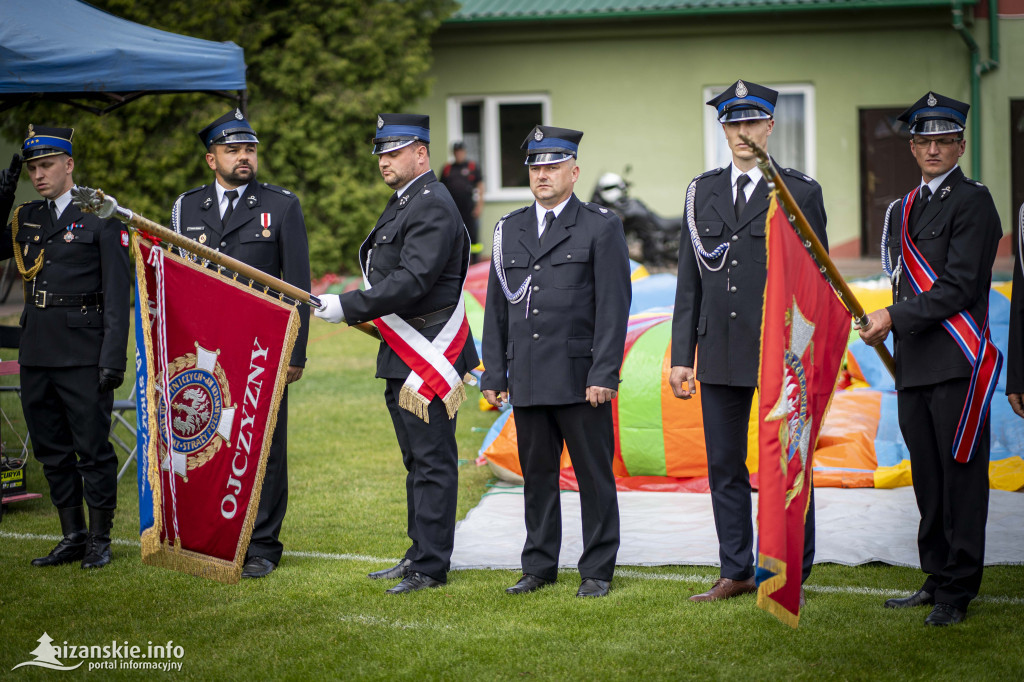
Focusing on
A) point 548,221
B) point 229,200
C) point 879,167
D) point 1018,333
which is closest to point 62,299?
point 229,200

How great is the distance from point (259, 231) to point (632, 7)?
40.0 ft

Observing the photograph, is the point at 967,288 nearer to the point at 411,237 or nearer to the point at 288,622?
the point at 411,237

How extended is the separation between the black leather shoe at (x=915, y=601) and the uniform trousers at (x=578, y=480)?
3.73 feet

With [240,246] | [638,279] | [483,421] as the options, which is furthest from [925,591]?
[638,279]

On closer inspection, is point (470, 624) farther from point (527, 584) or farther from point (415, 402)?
point (415, 402)

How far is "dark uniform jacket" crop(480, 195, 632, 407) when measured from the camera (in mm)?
4578

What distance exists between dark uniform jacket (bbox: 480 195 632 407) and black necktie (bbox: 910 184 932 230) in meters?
1.16

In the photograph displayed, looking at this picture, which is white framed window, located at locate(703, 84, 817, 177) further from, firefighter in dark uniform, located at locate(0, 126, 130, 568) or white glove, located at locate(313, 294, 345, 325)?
white glove, located at locate(313, 294, 345, 325)

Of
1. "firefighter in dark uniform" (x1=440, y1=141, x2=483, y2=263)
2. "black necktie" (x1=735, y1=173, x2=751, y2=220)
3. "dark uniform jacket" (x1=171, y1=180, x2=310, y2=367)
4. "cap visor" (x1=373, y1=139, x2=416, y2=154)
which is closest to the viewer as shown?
"black necktie" (x1=735, y1=173, x2=751, y2=220)

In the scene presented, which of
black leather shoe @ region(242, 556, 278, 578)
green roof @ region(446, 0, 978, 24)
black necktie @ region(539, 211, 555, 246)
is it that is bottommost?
black leather shoe @ region(242, 556, 278, 578)

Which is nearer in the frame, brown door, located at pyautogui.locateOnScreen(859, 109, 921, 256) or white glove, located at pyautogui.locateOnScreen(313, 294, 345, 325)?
white glove, located at pyautogui.locateOnScreen(313, 294, 345, 325)

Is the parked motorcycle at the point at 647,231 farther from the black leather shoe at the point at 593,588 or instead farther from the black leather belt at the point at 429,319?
the black leather shoe at the point at 593,588

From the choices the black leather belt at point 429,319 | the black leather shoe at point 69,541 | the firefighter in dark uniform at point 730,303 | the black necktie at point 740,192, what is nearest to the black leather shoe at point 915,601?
the firefighter in dark uniform at point 730,303

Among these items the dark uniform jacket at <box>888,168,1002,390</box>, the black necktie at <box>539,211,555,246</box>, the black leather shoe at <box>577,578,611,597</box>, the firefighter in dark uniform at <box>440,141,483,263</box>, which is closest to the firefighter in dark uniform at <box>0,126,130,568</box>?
the black necktie at <box>539,211,555,246</box>
